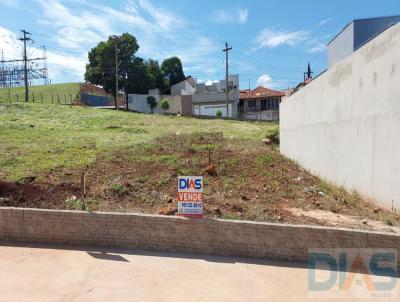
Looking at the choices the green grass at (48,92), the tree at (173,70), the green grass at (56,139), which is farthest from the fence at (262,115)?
the green grass at (48,92)

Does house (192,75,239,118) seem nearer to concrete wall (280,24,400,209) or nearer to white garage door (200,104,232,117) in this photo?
white garage door (200,104,232,117)

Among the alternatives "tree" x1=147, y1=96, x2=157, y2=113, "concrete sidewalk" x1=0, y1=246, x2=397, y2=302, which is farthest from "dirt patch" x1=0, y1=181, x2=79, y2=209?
"tree" x1=147, y1=96, x2=157, y2=113

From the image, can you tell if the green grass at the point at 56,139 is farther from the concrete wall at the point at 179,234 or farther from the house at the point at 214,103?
the house at the point at 214,103

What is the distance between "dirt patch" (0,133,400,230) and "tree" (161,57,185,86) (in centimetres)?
4717

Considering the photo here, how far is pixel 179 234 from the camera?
5.14m

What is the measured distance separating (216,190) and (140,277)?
4.39m

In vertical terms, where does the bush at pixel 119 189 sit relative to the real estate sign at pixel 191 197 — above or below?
below

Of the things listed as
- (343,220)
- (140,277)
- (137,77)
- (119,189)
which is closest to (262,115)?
(137,77)

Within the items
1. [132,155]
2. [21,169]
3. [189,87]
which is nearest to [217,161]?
[132,155]

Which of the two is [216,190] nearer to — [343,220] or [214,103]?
[343,220]

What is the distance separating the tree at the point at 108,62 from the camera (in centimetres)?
4309

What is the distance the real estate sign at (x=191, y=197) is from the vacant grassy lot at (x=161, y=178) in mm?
1026

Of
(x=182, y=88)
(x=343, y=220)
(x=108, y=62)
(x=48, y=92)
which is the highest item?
(x=108, y=62)

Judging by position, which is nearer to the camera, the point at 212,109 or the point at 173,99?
the point at 212,109
